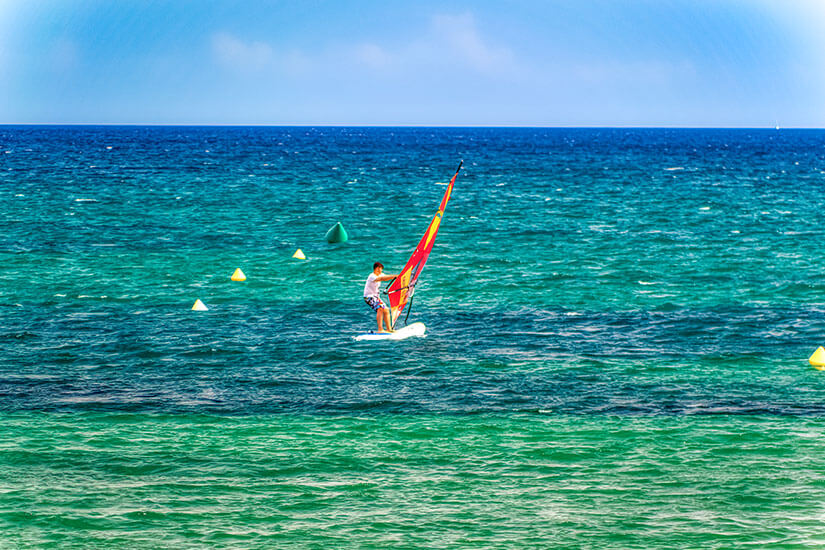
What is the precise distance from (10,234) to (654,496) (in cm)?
3967

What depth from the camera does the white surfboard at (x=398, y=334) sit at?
84.9 ft

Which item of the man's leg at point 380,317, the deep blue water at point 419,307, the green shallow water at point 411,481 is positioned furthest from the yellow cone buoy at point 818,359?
the man's leg at point 380,317

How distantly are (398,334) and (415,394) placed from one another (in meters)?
5.20

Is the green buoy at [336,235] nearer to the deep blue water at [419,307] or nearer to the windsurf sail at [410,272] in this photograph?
the deep blue water at [419,307]

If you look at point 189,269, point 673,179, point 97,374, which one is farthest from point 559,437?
point 673,179

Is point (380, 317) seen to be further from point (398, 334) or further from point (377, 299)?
point (398, 334)

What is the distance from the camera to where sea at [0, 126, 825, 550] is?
14.4m

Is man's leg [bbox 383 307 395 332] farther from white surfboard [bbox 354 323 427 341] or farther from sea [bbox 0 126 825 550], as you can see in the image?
sea [bbox 0 126 825 550]

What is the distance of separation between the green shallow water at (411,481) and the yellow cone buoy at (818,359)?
4.49 metres

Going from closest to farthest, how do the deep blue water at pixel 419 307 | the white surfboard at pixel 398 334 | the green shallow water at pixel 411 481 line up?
the green shallow water at pixel 411 481
the deep blue water at pixel 419 307
the white surfboard at pixel 398 334

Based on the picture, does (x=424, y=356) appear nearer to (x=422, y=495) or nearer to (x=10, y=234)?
(x=422, y=495)

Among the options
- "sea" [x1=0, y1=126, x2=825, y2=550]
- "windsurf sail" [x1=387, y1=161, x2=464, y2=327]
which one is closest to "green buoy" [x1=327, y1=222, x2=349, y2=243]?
"sea" [x1=0, y1=126, x2=825, y2=550]

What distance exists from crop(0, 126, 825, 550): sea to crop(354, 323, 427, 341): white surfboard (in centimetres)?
35

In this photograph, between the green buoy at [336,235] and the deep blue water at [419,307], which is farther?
the green buoy at [336,235]
